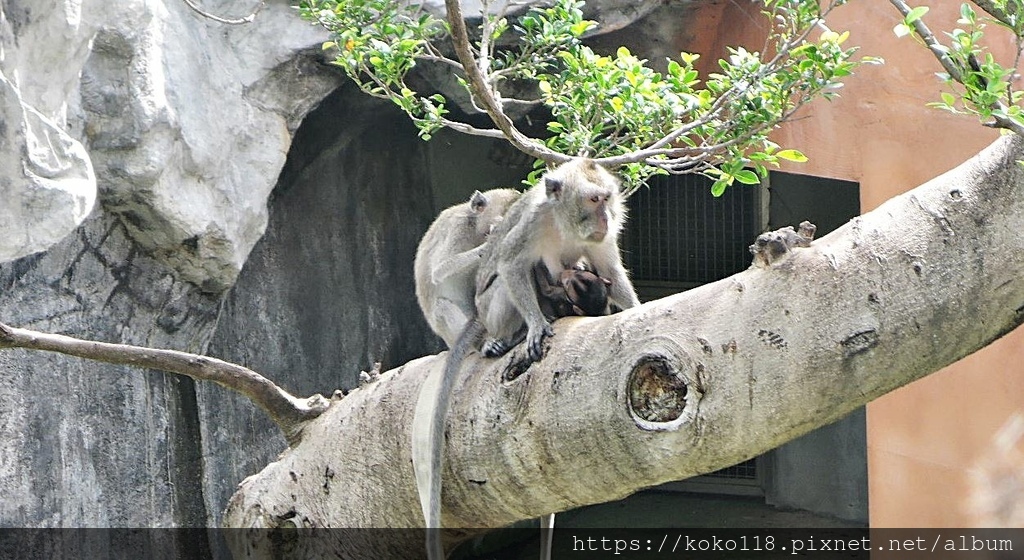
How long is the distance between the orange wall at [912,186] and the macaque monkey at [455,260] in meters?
2.34

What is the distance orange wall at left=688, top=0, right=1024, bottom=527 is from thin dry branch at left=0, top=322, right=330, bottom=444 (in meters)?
4.08

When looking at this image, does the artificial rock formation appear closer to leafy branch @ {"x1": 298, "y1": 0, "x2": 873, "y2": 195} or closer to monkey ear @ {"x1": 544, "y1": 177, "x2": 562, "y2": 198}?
leafy branch @ {"x1": 298, "y1": 0, "x2": 873, "y2": 195}

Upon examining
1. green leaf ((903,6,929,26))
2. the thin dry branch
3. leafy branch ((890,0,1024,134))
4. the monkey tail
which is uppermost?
green leaf ((903,6,929,26))

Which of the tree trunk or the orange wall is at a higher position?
the orange wall

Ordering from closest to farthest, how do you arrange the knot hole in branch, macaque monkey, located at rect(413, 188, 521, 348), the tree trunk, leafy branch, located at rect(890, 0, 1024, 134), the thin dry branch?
leafy branch, located at rect(890, 0, 1024, 134)
the tree trunk
the knot hole in branch
the thin dry branch
macaque monkey, located at rect(413, 188, 521, 348)

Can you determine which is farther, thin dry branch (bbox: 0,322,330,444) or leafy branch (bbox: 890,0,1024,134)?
thin dry branch (bbox: 0,322,330,444)

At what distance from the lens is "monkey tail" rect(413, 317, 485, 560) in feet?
14.0

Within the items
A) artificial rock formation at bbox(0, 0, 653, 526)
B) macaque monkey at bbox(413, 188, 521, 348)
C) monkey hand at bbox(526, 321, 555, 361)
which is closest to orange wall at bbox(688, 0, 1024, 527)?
artificial rock formation at bbox(0, 0, 653, 526)

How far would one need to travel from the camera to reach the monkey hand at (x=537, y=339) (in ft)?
13.3

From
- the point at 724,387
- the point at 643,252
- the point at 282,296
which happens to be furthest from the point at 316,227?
the point at 724,387

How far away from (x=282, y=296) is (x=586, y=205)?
186 inches

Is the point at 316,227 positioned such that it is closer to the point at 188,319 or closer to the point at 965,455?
the point at 188,319

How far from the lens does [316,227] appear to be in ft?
32.7

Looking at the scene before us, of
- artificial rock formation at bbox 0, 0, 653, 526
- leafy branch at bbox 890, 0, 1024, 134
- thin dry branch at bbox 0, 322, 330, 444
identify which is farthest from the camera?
artificial rock formation at bbox 0, 0, 653, 526
